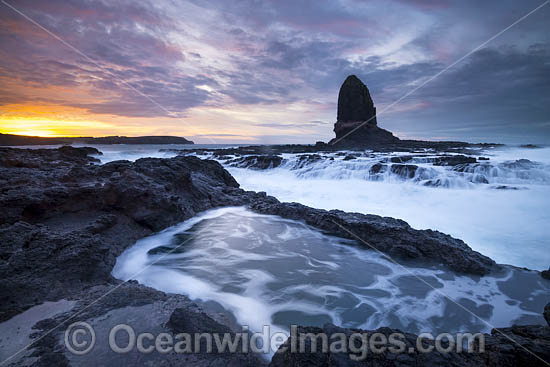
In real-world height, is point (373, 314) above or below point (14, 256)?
below

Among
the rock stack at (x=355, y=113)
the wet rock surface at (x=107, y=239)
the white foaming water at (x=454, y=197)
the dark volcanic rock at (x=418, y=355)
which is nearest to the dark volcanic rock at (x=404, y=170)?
the white foaming water at (x=454, y=197)

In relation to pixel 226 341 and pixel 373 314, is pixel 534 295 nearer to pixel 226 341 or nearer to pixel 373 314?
pixel 373 314

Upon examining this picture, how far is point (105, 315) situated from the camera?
2.36 m

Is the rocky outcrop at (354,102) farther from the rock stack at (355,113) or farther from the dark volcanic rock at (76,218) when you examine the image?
the dark volcanic rock at (76,218)

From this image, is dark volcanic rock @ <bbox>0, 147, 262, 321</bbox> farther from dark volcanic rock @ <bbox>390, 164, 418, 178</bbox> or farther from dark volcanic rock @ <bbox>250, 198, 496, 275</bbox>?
dark volcanic rock @ <bbox>390, 164, 418, 178</bbox>

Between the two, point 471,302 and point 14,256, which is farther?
point 471,302

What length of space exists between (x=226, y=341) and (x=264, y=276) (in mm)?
2021

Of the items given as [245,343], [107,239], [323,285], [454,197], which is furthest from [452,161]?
[107,239]

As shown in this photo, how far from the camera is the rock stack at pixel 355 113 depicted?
5291cm

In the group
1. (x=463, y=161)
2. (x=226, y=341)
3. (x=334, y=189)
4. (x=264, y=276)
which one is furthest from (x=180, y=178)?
(x=463, y=161)

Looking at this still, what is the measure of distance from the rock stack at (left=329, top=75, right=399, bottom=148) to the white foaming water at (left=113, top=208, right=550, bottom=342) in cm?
4974

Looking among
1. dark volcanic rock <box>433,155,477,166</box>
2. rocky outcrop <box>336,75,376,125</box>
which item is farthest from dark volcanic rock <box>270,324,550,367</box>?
rocky outcrop <box>336,75,376,125</box>

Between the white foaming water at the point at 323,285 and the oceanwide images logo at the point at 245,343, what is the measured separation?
1.14m

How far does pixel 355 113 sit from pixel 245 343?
61034mm
